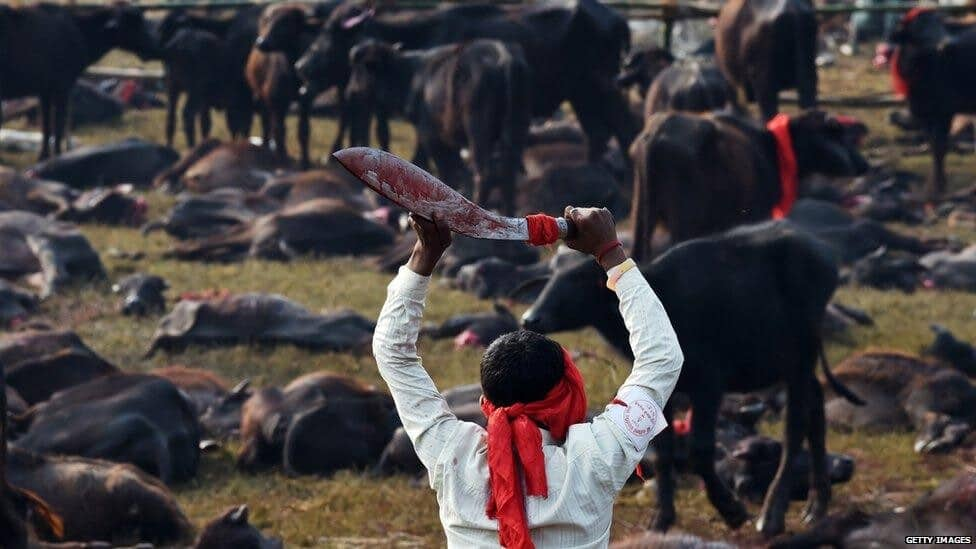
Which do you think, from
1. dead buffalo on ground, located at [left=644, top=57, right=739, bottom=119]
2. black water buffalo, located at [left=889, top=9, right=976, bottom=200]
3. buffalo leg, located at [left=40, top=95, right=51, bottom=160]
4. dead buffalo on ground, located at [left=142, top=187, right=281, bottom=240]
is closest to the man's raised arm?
dead buffalo on ground, located at [left=142, top=187, right=281, bottom=240]

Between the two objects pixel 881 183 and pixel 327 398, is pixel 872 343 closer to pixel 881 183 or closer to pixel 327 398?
pixel 327 398

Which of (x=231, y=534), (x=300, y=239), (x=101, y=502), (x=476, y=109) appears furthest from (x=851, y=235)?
(x=231, y=534)

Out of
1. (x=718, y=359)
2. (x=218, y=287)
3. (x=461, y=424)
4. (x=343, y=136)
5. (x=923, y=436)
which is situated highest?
(x=461, y=424)

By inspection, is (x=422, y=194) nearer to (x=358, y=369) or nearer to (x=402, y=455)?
(x=402, y=455)

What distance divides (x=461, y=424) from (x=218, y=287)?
10477mm

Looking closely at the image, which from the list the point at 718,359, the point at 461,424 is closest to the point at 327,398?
the point at 718,359

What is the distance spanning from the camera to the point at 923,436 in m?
10.0

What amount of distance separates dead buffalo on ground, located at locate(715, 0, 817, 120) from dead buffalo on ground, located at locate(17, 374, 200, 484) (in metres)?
11.6

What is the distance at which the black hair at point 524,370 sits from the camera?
4.02 meters

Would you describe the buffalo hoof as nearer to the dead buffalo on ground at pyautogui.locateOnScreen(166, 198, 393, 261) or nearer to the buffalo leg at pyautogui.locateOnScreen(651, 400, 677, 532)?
the buffalo leg at pyautogui.locateOnScreen(651, 400, 677, 532)

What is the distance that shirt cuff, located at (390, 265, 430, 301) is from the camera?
4164 mm

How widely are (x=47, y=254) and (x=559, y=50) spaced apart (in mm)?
7459

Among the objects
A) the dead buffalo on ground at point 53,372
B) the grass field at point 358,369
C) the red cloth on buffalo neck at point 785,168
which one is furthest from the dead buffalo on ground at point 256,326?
the red cloth on buffalo neck at point 785,168

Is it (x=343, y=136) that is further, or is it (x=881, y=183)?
(x=343, y=136)
